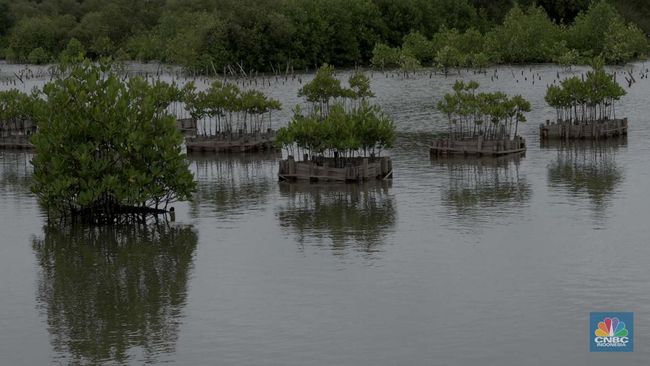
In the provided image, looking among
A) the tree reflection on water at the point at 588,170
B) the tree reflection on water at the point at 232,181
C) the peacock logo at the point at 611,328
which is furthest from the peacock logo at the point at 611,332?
the tree reflection on water at the point at 232,181

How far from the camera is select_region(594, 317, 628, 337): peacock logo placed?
176ft

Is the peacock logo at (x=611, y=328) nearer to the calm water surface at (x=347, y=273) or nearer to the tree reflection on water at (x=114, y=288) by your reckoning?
the calm water surface at (x=347, y=273)

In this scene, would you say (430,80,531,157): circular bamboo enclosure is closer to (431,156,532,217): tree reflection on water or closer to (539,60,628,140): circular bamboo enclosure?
(431,156,532,217): tree reflection on water

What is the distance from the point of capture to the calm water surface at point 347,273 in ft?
177

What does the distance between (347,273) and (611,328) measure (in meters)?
16.9

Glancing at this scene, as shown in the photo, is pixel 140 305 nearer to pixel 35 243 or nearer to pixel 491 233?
pixel 35 243

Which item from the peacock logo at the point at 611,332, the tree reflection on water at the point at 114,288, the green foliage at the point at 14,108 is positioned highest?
the green foliage at the point at 14,108

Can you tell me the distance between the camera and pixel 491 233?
76000 mm

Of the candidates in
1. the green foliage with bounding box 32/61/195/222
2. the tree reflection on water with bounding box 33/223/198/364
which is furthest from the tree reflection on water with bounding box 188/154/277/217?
the tree reflection on water with bounding box 33/223/198/364

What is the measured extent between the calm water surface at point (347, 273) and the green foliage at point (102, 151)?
2588mm

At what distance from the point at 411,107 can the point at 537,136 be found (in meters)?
40.3

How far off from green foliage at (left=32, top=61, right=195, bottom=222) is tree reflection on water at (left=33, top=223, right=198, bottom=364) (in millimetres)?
2352

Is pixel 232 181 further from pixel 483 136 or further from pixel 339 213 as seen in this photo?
pixel 483 136

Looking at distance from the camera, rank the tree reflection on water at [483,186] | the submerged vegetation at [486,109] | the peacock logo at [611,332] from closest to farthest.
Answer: the peacock logo at [611,332]
the tree reflection on water at [483,186]
the submerged vegetation at [486,109]
